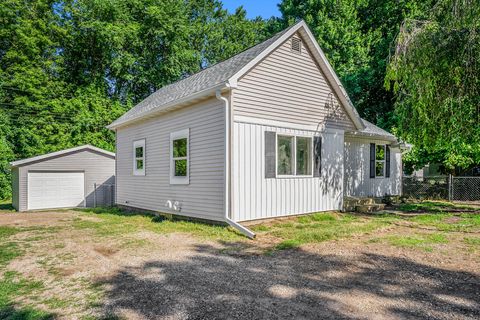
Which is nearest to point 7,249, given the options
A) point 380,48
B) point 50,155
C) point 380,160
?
point 50,155

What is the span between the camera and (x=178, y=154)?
1037cm

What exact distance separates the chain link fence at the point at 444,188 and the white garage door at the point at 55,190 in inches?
670

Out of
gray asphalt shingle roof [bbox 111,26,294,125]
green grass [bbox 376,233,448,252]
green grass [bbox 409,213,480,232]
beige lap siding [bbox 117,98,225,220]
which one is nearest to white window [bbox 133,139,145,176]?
beige lap siding [bbox 117,98,225,220]

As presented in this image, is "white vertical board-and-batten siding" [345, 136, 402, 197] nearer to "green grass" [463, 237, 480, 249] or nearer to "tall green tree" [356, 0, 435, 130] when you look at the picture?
"green grass" [463, 237, 480, 249]

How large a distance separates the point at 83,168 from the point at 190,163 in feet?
32.2

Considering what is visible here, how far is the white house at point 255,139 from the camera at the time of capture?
8133 millimetres

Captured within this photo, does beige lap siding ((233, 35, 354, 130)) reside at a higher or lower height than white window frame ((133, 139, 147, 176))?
higher

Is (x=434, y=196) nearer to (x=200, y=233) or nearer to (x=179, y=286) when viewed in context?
(x=200, y=233)

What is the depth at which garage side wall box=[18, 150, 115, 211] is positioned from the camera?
579 inches

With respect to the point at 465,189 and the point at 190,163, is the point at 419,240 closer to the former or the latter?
the point at 190,163

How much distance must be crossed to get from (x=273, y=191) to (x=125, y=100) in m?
22.3

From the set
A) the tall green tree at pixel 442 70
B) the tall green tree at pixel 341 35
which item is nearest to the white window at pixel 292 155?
the tall green tree at pixel 442 70

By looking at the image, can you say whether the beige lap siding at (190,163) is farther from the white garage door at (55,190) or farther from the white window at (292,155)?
the white garage door at (55,190)

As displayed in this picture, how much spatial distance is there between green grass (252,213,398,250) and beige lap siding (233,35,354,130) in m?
3.01
